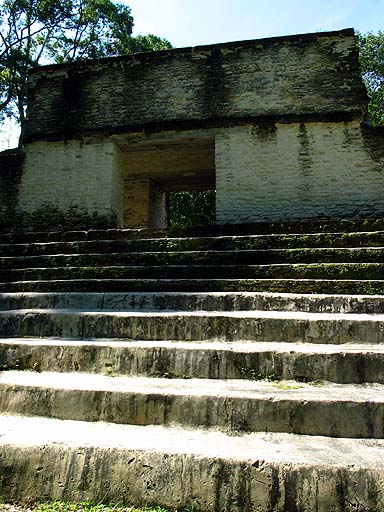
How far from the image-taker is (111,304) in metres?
4.18

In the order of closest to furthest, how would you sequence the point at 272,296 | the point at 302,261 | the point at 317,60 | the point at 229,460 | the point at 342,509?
the point at 342,509, the point at 229,460, the point at 272,296, the point at 302,261, the point at 317,60

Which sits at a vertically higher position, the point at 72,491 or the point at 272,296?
the point at 272,296

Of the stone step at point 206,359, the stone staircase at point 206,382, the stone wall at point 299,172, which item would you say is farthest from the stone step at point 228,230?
the stone step at point 206,359

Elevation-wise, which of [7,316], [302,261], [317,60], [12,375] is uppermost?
[317,60]

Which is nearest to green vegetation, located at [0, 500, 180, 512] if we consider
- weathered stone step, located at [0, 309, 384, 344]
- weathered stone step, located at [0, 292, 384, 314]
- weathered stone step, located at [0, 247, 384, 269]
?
weathered stone step, located at [0, 309, 384, 344]

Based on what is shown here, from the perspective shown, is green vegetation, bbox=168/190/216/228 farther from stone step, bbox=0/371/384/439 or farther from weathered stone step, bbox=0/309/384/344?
stone step, bbox=0/371/384/439

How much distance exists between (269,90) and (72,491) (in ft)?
26.4

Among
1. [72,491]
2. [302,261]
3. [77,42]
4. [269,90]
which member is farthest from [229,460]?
[77,42]

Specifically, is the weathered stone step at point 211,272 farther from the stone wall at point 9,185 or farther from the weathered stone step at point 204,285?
the stone wall at point 9,185

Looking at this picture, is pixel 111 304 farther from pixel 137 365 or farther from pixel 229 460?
pixel 229 460

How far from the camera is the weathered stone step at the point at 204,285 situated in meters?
4.04

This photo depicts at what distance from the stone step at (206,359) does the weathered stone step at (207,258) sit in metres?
1.80

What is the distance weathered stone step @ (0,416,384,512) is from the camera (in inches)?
76.7

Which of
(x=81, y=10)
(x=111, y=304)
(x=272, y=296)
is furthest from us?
(x=81, y=10)
